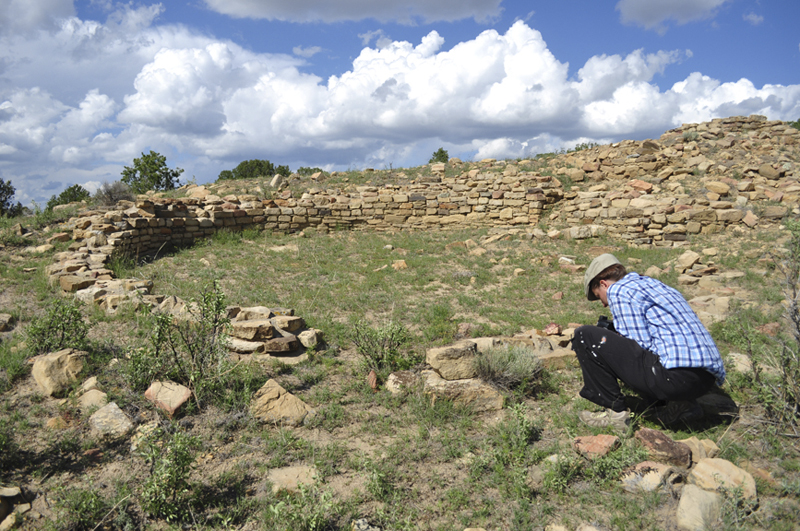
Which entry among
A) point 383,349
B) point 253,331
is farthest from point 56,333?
point 383,349

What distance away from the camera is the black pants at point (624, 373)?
11.2 feet

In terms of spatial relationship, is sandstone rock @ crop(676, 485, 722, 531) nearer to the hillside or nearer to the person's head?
the hillside

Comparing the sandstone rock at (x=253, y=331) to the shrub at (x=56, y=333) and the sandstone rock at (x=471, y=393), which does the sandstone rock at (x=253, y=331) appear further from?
the sandstone rock at (x=471, y=393)

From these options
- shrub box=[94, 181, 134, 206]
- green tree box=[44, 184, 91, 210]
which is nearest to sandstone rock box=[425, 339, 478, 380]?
shrub box=[94, 181, 134, 206]

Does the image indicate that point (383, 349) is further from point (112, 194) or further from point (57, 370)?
point (112, 194)

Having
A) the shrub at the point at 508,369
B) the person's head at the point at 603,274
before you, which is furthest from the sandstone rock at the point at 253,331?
the person's head at the point at 603,274

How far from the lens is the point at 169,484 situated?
9.61ft

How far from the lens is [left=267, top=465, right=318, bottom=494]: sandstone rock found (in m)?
3.15

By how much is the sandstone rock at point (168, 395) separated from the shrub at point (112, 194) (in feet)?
34.1

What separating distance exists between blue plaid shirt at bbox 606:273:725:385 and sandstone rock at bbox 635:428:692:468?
1.82ft

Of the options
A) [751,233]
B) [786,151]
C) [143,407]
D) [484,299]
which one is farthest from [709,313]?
[786,151]

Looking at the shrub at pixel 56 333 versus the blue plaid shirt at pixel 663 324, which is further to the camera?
the shrub at pixel 56 333

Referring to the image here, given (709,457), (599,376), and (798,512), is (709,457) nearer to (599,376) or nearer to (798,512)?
(798,512)

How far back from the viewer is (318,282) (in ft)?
27.7
